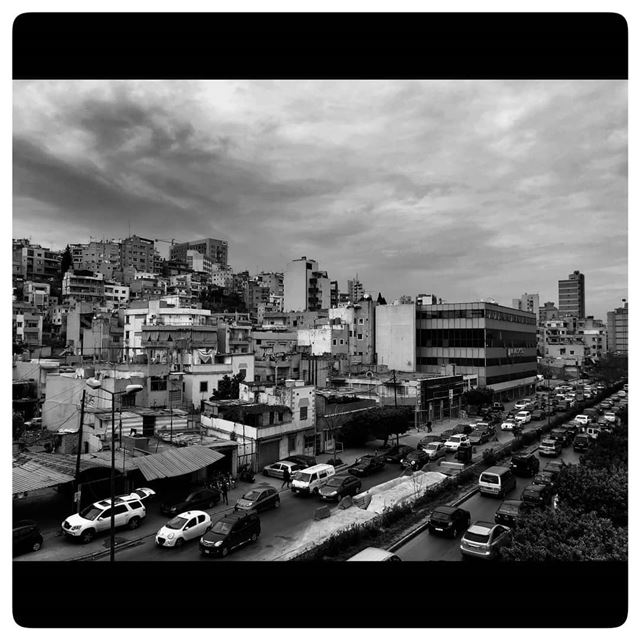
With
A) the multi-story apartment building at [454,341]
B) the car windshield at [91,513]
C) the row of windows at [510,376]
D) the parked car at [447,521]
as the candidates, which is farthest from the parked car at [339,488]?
the row of windows at [510,376]

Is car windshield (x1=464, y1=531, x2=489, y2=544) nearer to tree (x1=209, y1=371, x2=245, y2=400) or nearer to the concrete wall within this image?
tree (x1=209, y1=371, x2=245, y2=400)

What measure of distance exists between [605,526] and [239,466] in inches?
432

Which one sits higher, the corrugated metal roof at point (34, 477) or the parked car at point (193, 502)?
the corrugated metal roof at point (34, 477)

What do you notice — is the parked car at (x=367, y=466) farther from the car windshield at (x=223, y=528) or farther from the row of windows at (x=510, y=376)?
the row of windows at (x=510, y=376)

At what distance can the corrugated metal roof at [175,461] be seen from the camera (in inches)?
409

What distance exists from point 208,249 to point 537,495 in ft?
228

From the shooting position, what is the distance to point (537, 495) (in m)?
10.4

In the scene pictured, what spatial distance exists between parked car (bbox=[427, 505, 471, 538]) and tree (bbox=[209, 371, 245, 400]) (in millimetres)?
12698

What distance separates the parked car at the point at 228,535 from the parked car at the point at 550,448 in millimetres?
11421

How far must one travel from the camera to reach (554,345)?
186ft

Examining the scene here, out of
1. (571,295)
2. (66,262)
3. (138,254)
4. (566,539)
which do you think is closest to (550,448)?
(566,539)

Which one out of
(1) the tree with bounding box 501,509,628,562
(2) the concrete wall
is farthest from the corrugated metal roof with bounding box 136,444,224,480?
(2) the concrete wall

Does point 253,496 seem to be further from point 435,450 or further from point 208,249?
point 208,249

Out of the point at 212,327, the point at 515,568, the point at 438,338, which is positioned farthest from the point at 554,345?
the point at 515,568
